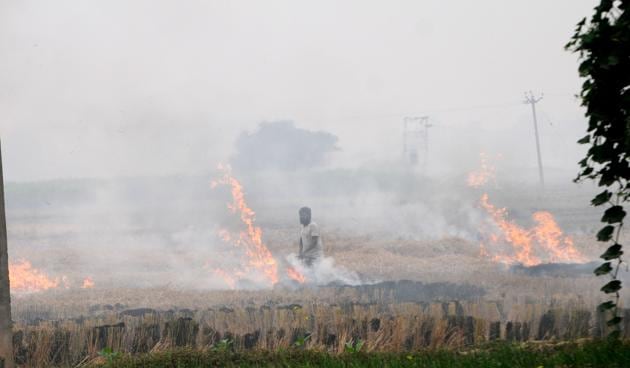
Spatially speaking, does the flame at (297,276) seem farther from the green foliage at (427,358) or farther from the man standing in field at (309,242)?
the green foliage at (427,358)

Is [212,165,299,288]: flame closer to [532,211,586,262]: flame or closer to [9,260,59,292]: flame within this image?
[9,260,59,292]: flame

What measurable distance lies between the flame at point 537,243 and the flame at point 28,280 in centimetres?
→ 1269

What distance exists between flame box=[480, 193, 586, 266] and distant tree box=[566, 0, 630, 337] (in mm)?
18328

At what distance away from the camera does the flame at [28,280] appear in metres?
23.8

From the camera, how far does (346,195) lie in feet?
154

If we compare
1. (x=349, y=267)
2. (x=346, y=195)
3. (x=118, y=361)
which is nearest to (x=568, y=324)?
(x=118, y=361)

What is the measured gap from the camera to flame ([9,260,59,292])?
23797mm

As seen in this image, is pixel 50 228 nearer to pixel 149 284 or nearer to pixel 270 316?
pixel 149 284

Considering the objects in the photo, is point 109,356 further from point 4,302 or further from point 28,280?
point 28,280

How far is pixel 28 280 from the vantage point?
24922 mm

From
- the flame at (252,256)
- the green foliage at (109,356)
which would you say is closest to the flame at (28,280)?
the flame at (252,256)

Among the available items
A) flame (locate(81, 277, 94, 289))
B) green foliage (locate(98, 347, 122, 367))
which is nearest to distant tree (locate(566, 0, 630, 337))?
green foliage (locate(98, 347, 122, 367))

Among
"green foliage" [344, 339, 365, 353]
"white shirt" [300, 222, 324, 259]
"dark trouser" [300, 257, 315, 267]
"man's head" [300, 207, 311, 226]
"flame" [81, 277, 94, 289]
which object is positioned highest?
"man's head" [300, 207, 311, 226]

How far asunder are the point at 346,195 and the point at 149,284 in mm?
23375
